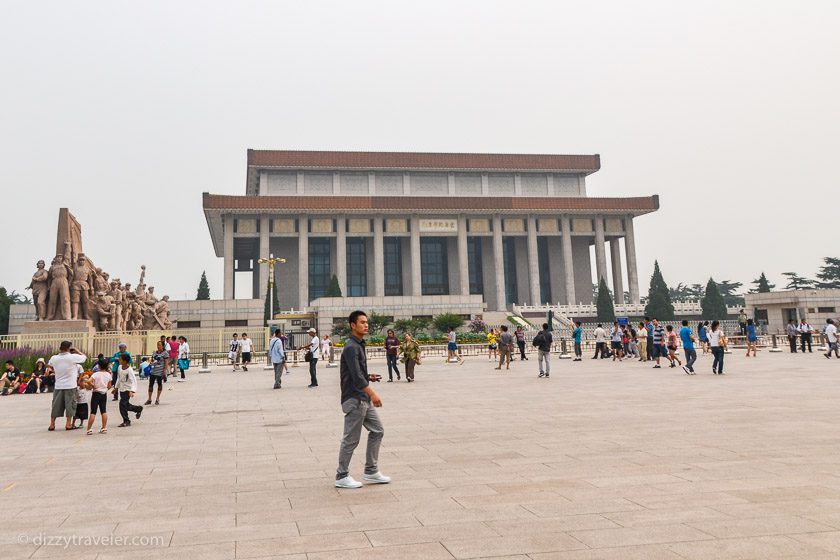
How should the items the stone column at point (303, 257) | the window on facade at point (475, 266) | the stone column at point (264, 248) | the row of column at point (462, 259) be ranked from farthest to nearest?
1. the window on facade at point (475, 266)
2. the stone column at point (303, 257)
3. the row of column at point (462, 259)
4. the stone column at point (264, 248)

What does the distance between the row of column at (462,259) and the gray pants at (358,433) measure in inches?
2105

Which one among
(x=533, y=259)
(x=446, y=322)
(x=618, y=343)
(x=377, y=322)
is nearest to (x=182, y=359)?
(x=618, y=343)

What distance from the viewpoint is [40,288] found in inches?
915

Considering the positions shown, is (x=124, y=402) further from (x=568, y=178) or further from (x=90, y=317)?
(x=568, y=178)

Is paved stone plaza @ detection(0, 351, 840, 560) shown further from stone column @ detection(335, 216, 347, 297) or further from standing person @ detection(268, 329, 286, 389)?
stone column @ detection(335, 216, 347, 297)

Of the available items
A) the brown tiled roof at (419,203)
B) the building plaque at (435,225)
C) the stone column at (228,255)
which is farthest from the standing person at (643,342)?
the stone column at (228,255)

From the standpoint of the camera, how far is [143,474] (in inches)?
227

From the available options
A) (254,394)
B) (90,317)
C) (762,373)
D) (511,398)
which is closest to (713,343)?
(762,373)

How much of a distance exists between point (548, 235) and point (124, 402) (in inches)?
2339

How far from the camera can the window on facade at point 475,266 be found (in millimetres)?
68750

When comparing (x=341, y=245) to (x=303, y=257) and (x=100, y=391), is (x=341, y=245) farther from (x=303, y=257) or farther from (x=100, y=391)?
(x=100, y=391)

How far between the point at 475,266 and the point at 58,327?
51.8 m

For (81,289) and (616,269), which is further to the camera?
(616,269)

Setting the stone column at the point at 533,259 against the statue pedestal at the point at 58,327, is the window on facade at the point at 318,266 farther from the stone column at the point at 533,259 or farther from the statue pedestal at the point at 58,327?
the statue pedestal at the point at 58,327
